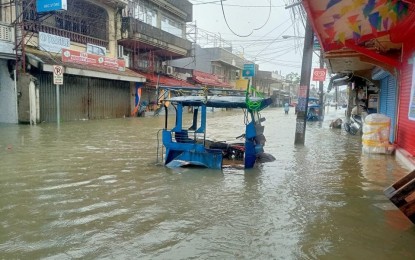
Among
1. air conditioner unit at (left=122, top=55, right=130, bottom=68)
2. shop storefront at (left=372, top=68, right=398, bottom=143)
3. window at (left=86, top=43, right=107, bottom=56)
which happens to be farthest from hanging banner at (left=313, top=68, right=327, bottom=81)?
window at (left=86, top=43, right=107, bottom=56)

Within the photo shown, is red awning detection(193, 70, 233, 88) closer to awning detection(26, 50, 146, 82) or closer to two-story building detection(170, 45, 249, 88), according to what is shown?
two-story building detection(170, 45, 249, 88)

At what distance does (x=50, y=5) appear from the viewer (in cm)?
1625

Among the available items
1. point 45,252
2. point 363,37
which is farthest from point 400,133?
point 45,252

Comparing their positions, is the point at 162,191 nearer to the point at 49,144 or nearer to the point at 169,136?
the point at 169,136

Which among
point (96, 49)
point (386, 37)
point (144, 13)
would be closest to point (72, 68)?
point (96, 49)

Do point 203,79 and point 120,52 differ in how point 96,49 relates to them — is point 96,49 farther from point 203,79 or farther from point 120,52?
point 203,79

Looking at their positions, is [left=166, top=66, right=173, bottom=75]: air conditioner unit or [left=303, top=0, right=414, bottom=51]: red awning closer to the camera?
[left=303, top=0, right=414, bottom=51]: red awning

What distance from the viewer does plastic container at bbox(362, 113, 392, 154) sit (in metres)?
10.5

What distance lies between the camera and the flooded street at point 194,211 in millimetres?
3812

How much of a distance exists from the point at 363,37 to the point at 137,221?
7206mm

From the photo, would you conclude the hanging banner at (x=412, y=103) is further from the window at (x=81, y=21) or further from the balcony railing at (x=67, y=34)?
the window at (x=81, y=21)

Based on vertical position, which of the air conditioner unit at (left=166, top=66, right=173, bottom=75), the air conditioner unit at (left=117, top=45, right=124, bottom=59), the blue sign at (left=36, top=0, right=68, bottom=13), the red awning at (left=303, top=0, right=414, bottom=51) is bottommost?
the red awning at (left=303, top=0, right=414, bottom=51)

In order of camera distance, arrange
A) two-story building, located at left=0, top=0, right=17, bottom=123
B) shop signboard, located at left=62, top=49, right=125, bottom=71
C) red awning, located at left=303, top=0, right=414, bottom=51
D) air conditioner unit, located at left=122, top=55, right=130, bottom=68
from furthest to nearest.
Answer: air conditioner unit, located at left=122, top=55, right=130, bottom=68 < shop signboard, located at left=62, top=49, right=125, bottom=71 < two-story building, located at left=0, top=0, right=17, bottom=123 < red awning, located at left=303, top=0, right=414, bottom=51

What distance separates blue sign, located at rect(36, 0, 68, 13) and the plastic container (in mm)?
14160
